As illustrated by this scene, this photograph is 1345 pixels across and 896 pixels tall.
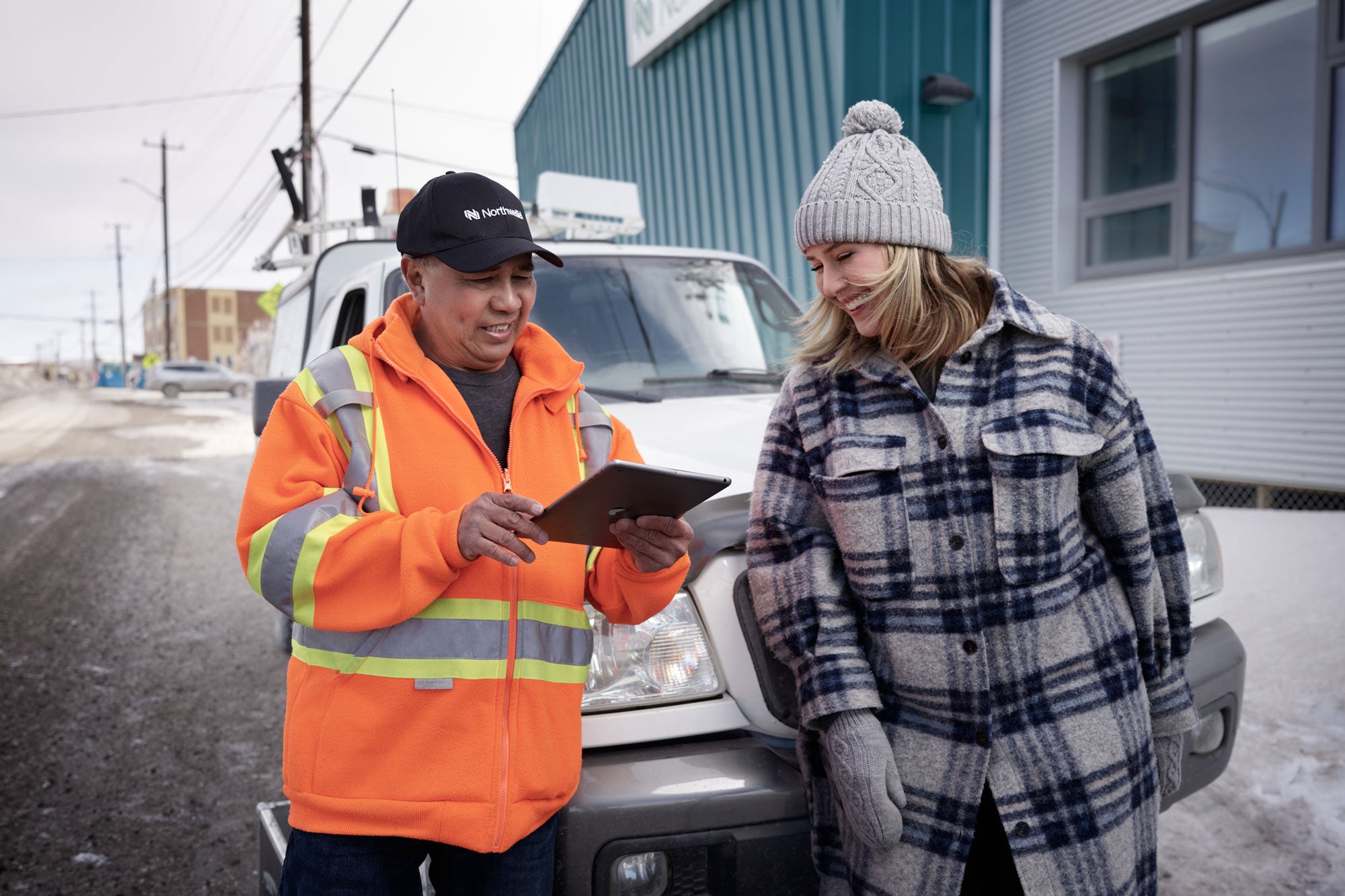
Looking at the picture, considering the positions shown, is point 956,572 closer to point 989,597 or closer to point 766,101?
point 989,597

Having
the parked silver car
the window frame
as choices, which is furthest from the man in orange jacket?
the parked silver car

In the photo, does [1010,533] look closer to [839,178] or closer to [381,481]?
[839,178]

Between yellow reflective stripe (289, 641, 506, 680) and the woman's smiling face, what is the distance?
0.90 meters

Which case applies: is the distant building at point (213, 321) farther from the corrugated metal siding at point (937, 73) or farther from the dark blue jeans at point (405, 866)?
the dark blue jeans at point (405, 866)

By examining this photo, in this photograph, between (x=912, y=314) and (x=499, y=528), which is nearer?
(x=499, y=528)

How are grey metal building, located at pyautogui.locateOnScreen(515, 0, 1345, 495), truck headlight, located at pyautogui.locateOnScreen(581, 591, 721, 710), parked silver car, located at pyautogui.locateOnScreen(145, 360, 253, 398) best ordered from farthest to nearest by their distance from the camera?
parked silver car, located at pyautogui.locateOnScreen(145, 360, 253, 398) < grey metal building, located at pyautogui.locateOnScreen(515, 0, 1345, 495) < truck headlight, located at pyautogui.locateOnScreen(581, 591, 721, 710)

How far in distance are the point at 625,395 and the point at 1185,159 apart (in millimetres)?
5986

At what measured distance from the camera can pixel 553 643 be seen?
1641mm

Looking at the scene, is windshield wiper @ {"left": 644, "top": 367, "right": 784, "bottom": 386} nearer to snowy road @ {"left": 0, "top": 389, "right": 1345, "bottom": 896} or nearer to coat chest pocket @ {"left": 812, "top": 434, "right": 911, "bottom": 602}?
coat chest pocket @ {"left": 812, "top": 434, "right": 911, "bottom": 602}

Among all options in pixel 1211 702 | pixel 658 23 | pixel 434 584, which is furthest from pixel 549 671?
pixel 658 23

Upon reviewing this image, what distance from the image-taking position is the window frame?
20.6ft

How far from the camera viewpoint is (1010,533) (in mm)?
1653

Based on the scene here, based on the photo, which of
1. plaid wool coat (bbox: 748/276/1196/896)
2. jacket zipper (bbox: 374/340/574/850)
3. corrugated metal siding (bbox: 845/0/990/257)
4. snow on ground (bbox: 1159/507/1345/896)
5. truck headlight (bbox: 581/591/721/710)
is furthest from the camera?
corrugated metal siding (bbox: 845/0/990/257)

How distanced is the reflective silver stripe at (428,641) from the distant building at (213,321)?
89.2 m
